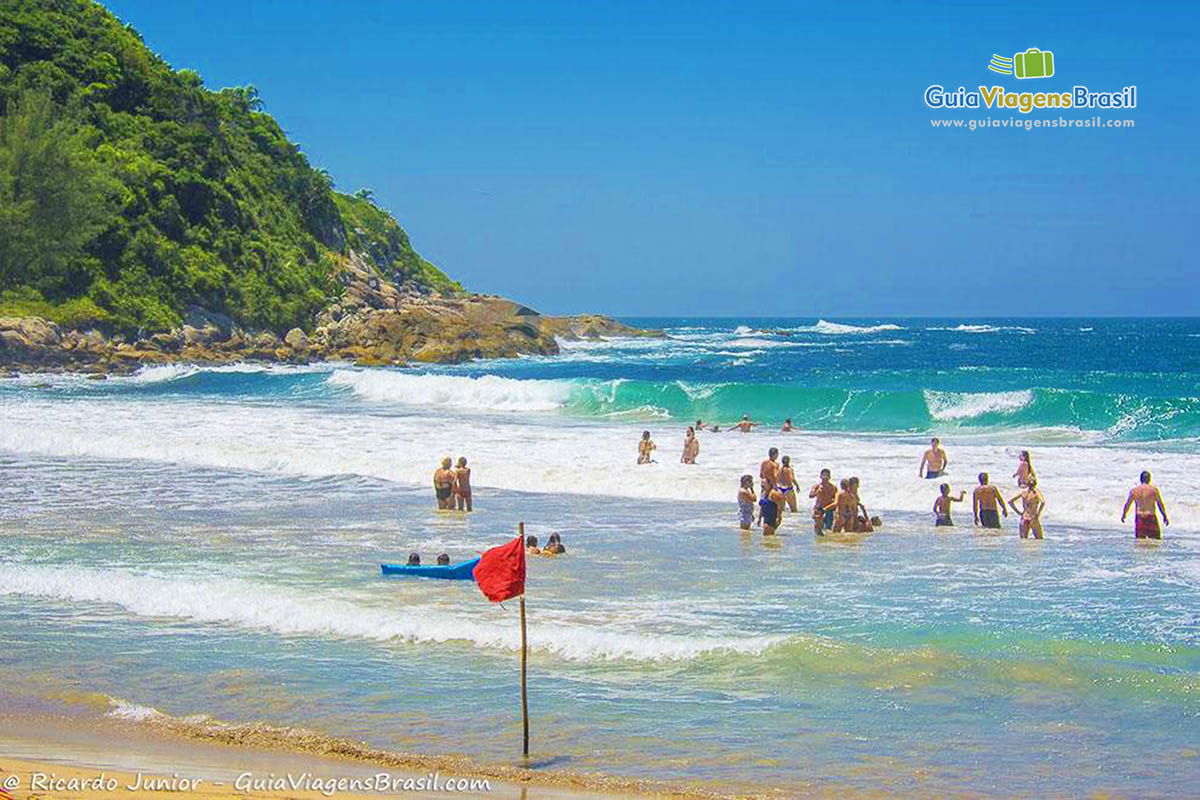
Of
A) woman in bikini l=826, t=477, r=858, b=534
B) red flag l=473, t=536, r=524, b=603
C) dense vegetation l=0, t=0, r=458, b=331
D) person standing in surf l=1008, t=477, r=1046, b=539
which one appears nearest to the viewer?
red flag l=473, t=536, r=524, b=603

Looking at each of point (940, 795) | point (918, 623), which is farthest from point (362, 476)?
point (940, 795)

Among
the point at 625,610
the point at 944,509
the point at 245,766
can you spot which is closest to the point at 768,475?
the point at 944,509

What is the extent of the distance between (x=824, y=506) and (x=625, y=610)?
20.0ft

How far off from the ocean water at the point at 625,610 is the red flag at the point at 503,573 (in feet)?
3.90

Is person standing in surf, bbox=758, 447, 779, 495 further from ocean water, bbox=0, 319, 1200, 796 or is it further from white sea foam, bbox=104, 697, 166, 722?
white sea foam, bbox=104, 697, 166, 722

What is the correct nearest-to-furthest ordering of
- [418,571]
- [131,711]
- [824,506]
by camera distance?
[131,711], [418,571], [824,506]

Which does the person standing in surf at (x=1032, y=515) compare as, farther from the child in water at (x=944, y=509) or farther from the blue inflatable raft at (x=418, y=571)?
the blue inflatable raft at (x=418, y=571)

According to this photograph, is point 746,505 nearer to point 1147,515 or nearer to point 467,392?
point 1147,515

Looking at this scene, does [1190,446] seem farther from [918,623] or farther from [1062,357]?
[1062,357]

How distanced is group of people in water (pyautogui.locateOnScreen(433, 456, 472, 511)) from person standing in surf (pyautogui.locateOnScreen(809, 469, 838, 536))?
5.73 metres

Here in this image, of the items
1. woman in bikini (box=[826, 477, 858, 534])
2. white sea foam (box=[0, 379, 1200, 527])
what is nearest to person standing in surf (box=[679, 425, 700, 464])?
white sea foam (box=[0, 379, 1200, 527])

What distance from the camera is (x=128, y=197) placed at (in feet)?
202

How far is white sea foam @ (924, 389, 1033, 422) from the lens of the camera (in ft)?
127

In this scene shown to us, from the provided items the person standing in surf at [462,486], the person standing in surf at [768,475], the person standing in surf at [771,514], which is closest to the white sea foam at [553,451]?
the person standing in surf at [768,475]
